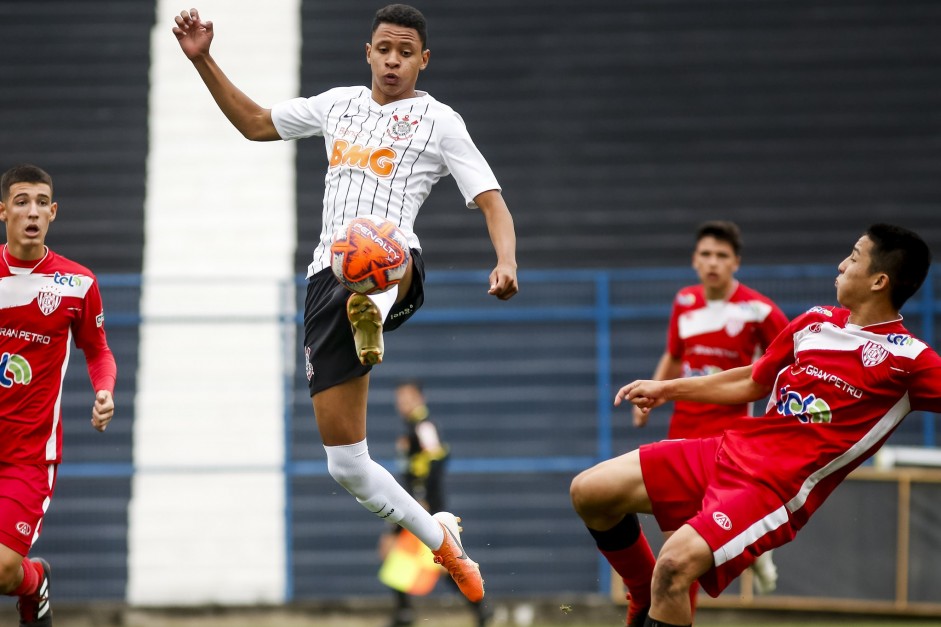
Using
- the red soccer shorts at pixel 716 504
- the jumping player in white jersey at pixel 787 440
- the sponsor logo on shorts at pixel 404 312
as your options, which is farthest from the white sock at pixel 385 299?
the red soccer shorts at pixel 716 504

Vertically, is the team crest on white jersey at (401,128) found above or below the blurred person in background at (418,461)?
above

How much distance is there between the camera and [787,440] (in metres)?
4.92

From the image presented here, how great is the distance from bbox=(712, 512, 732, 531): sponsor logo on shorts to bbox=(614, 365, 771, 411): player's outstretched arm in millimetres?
553

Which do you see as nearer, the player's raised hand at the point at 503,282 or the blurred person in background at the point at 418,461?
the player's raised hand at the point at 503,282

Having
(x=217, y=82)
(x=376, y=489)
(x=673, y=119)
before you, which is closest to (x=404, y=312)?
(x=376, y=489)

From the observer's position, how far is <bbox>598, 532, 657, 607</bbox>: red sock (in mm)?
5324

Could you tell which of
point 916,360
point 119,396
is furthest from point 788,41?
point 916,360

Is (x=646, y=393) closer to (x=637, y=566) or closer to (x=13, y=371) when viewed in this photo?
(x=637, y=566)

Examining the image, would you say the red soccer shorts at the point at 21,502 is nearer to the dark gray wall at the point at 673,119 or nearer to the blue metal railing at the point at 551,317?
the blue metal railing at the point at 551,317

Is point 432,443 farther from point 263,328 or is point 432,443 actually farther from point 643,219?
point 643,219

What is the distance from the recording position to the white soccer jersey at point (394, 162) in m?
5.03

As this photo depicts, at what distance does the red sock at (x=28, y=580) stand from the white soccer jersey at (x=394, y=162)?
196 cm

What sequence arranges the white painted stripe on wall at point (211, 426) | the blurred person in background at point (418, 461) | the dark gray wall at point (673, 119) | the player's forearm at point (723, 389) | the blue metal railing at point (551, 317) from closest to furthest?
1. the player's forearm at point (723, 389)
2. the blurred person in background at point (418, 461)
3. the white painted stripe on wall at point (211, 426)
4. the blue metal railing at point (551, 317)
5. the dark gray wall at point (673, 119)

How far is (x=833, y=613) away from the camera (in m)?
10.0
